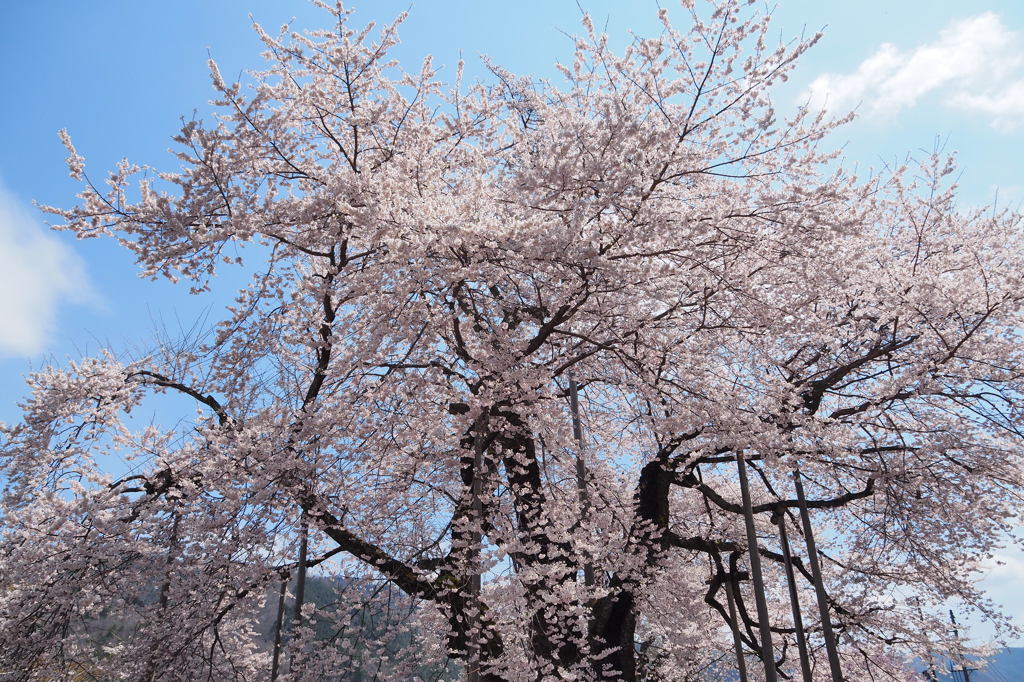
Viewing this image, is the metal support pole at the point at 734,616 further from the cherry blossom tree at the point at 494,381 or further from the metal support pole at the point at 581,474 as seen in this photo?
the metal support pole at the point at 581,474

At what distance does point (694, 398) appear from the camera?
22.1 feet

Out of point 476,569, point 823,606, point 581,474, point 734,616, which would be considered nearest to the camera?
point 476,569

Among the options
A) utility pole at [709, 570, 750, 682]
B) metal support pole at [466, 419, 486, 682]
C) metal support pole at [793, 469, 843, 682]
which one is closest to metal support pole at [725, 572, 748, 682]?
utility pole at [709, 570, 750, 682]

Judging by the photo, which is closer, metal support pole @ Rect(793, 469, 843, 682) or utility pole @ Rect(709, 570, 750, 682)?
metal support pole @ Rect(793, 469, 843, 682)

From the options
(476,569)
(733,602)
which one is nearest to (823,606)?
(733,602)

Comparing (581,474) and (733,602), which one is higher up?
(581,474)

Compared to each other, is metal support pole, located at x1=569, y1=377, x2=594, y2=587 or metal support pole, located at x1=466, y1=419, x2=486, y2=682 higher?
metal support pole, located at x1=569, y1=377, x2=594, y2=587

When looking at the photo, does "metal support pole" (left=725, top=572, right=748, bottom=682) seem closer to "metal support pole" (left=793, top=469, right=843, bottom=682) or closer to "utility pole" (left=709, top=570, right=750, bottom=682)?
"utility pole" (left=709, top=570, right=750, bottom=682)

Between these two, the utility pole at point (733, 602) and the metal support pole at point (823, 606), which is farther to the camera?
the utility pole at point (733, 602)

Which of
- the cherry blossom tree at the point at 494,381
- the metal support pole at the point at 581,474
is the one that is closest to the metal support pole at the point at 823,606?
the cherry blossom tree at the point at 494,381

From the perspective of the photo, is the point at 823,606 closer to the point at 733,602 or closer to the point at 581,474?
the point at 733,602

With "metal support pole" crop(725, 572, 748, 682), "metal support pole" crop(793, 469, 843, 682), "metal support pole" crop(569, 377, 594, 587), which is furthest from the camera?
"metal support pole" crop(725, 572, 748, 682)

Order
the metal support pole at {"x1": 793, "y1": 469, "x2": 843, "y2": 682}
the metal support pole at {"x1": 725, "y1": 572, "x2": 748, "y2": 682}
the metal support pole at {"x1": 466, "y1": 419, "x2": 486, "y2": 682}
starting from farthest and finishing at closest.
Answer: the metal support pole at {"x1": 725, "y1": 572, "x2": 748, "y2": 682}
the metal support pole at {"x1": 793, "y1": 469, "x2": 843, "y2": 682}
the metal support pole at {"x1": 466, "y1": 419, "x2": 486, "y2": 682}

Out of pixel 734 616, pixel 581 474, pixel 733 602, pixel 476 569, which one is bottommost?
pixel 734 616
